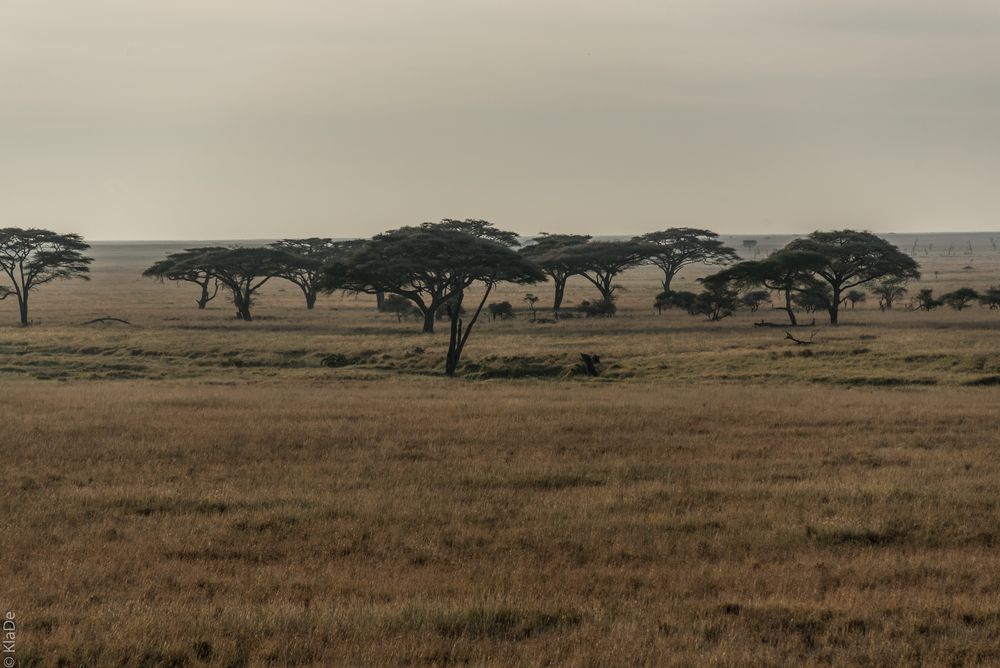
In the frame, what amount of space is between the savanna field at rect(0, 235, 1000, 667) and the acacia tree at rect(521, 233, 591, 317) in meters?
44.8

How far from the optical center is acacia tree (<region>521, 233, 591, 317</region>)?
74.2m

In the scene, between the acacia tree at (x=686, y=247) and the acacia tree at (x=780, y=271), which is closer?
the acacia tree at (x=780, y=271)

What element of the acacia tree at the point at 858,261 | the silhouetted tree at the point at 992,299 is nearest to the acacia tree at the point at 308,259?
the acacia tree at the point at 858,261

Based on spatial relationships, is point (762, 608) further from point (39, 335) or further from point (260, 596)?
point (39, 335)

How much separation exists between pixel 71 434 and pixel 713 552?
1373 cm

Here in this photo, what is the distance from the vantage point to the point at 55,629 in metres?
7.86

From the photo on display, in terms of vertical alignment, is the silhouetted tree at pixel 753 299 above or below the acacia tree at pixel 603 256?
below

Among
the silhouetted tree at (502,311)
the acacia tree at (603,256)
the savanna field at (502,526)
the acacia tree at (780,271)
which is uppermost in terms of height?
the acacia tree at (603,256)

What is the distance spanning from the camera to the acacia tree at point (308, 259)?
74.1 m

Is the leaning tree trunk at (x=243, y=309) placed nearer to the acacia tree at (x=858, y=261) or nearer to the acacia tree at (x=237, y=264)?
the acacia tree at (x=237, y=264)

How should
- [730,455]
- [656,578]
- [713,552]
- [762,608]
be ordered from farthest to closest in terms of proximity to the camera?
1. [730,455]
2. [713,552]
3. [656,578]
4. [762,608]

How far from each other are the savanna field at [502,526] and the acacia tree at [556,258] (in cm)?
4476

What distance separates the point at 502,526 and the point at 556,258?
6268cm

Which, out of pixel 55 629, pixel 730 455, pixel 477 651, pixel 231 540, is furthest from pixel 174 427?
pixel 477 651
